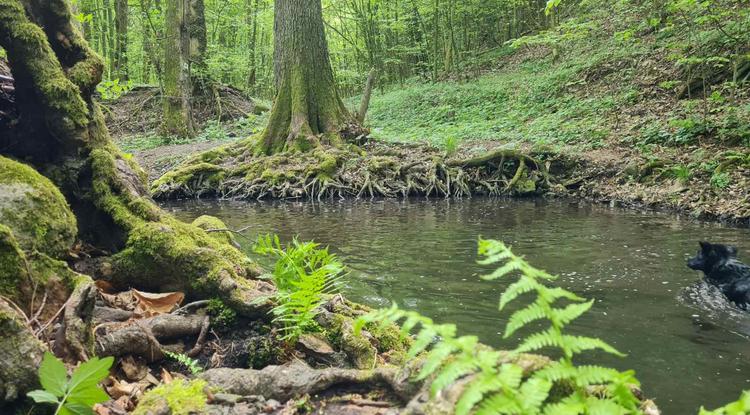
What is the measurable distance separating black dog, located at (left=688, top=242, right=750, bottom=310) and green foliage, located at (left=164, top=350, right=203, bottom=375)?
4796 millimetres

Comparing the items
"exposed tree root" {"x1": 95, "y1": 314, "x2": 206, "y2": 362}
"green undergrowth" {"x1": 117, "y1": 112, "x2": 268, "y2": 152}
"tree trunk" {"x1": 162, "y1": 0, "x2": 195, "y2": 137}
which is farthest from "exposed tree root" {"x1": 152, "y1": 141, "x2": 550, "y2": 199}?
"exposed tree root" {"x1": 95, "y1": 314, "x2": 206, "y2": 362}

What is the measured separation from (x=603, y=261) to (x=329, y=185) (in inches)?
306

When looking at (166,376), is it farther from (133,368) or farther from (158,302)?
(158,302)

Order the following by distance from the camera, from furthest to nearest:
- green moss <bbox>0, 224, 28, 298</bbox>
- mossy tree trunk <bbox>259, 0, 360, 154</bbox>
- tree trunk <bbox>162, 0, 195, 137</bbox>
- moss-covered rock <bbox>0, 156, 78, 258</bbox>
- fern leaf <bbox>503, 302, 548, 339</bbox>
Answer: tree trunk <bbox>162, 0, 195, 137</bbox>, mossy tree trunk <bbox>259, 0, 360, 154</bbox>, moss-covered rock <bbox>0, 156, 78, 258</bbox>, green moss <bbox>0, 224, 28, 298</bbox>, fern leaf <bbox>503, 302, 548, 339</bbox>

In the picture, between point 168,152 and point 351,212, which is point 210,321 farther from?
point 168,152

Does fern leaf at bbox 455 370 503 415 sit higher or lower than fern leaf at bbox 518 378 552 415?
higher

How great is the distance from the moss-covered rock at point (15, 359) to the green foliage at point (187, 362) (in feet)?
2.48

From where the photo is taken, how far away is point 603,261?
6504 millimetres

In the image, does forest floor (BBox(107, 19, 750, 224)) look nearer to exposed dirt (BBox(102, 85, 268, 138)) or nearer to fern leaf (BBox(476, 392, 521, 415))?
exposed dirt (BBox(102, 85, 268, 138))

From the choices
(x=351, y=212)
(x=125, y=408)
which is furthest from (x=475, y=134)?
(x=125, y=408)

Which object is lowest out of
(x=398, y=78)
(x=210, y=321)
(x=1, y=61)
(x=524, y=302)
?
(x=524, y=302)

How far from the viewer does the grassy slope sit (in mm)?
12055

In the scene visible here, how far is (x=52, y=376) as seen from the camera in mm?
1898

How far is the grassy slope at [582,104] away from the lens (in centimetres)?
1205
